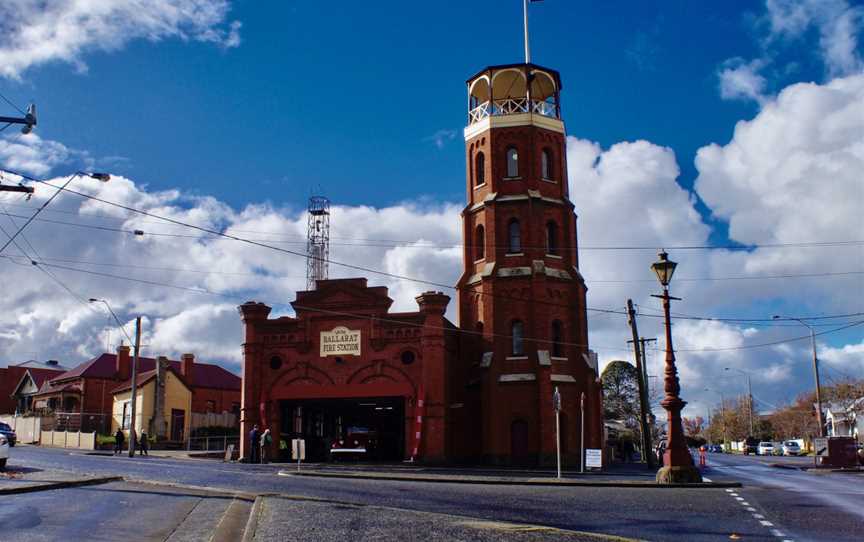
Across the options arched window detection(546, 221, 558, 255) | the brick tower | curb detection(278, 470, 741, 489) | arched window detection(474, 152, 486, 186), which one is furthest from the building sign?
curb detection(278, 470, 741, 489)

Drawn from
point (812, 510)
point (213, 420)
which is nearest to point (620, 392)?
point (213, 420)

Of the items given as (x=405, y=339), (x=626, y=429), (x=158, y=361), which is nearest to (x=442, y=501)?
(x=405, y=339)

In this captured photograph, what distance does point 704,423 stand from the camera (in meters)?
194

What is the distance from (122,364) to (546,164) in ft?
141

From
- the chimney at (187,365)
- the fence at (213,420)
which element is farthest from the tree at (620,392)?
the chimney at (187,365)

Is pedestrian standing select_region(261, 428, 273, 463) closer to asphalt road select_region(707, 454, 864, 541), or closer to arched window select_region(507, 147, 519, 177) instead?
arched window select_region(507, 147, 519, 177)

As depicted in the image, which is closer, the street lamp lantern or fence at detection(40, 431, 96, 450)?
the street lamp lantern

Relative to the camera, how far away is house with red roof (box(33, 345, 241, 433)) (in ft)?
220

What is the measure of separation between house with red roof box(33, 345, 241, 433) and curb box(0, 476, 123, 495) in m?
45.8

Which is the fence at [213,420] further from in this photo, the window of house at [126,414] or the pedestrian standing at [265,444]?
the pedestrian standing at [265,444]

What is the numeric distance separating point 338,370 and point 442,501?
25.9 meters

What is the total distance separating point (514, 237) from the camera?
44438 millimetres

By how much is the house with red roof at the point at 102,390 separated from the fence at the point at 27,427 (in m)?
1.49

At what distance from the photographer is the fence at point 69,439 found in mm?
56719
